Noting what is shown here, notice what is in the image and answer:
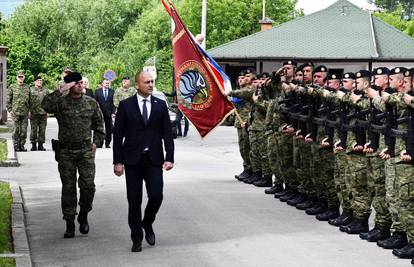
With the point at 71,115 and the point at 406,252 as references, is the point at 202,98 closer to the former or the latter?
the point at 71,115

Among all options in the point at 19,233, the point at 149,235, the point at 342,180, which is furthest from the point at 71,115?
Answer: the point at 342,180

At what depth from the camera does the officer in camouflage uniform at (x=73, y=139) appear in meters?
13.5

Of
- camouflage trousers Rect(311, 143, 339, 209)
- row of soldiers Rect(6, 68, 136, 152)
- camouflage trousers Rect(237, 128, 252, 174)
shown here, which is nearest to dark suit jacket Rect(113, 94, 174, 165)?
camouflage trousers Rect(311, 143, 339, 209)

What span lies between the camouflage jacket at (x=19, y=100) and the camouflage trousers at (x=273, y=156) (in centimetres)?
1178

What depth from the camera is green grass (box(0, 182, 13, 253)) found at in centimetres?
1269

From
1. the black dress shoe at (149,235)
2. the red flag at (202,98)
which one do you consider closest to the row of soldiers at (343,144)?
the red flag at (202,98)

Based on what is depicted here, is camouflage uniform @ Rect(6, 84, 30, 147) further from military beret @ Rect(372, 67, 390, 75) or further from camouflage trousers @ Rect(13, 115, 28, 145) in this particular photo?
military beret @ Rect(372, 67, 390, 75)

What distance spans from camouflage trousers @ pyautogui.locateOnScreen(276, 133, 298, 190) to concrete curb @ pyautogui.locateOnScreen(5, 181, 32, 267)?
3943 millimetres

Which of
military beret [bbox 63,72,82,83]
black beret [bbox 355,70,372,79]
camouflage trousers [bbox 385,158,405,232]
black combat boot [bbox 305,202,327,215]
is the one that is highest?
black beret [bbox 355,70,372,79]

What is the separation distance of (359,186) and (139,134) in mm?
2871

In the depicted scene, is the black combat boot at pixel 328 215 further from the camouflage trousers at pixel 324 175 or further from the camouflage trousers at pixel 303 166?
the camouflage trousers at pixel 303 166

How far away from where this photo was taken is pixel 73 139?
44.2 feet

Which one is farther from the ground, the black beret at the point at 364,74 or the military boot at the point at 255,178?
the black beret at the point at 364,74

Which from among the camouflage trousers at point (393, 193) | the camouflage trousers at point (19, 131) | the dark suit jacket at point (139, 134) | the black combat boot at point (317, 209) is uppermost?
the dark suit jacket at point (139, 134)
